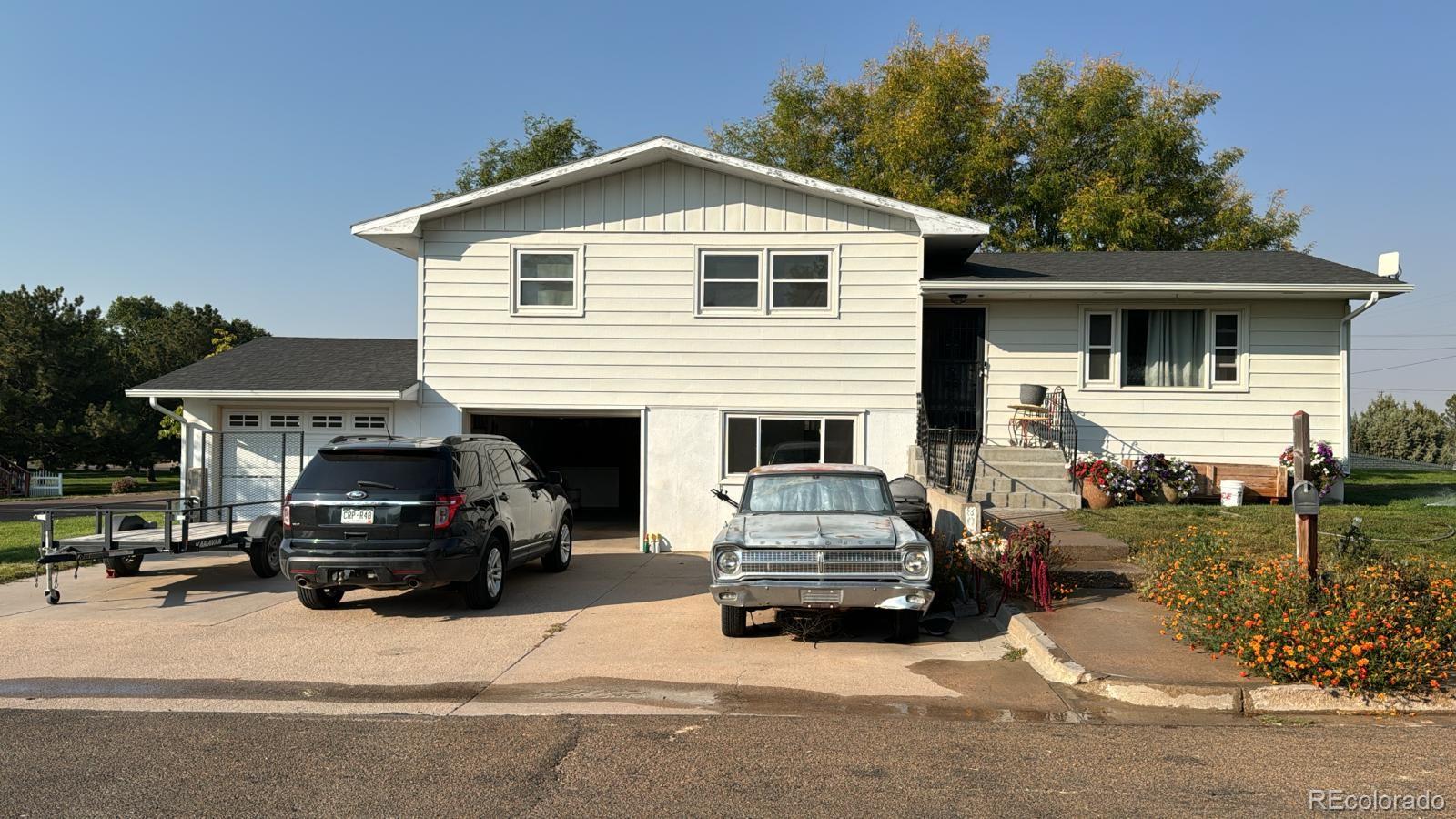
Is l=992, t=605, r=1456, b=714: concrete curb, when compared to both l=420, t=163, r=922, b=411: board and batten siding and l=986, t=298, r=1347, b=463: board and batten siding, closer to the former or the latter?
l=420, t=163, r=922, b=411: board and batten siding

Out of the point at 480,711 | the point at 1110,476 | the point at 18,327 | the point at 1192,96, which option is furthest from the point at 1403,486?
the point at 18,327

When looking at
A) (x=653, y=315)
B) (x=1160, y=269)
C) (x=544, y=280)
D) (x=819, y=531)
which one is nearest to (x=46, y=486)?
(x=544, y=280)

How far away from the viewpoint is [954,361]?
1647 centimetres

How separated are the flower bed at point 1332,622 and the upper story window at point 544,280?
417 inches

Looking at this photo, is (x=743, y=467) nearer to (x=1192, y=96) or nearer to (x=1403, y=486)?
(x=1403, y=486)

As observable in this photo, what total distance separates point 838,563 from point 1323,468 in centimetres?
1056

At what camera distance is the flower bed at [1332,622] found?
6316mm

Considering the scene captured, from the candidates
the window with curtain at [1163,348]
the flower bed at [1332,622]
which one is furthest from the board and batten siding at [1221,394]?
the flower bed at [1332,622]

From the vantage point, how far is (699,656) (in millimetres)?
7984

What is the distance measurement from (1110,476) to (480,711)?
36.1 feet

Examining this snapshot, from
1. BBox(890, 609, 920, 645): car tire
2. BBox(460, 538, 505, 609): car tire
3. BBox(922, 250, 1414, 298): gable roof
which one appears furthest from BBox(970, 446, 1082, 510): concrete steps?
BBox(460, 538, 505, 609): car tire

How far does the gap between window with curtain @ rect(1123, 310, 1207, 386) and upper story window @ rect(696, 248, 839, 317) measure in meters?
5.02

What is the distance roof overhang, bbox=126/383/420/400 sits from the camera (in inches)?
598
